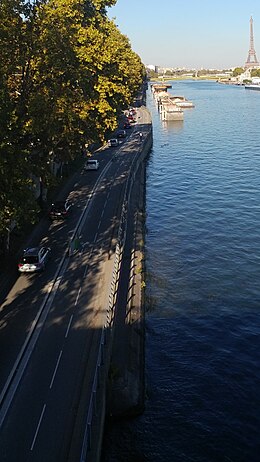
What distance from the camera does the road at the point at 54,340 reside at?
17875 millimetres

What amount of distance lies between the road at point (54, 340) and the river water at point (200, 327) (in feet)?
9.51

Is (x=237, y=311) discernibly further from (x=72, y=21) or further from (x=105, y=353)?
(x=72, y=21)

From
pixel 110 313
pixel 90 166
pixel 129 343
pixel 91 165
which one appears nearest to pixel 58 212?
pixel 110 313

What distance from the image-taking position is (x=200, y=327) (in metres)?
29.7

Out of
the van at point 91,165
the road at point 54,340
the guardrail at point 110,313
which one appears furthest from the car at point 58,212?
the van at point 91,165

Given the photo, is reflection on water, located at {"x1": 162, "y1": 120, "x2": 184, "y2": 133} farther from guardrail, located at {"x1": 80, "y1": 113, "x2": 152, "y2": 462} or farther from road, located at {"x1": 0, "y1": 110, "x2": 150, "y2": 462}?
road, located at {"x1": 0, "y1": 110, "x2": 150, "y2": 462}

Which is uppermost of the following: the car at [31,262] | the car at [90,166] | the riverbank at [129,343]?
the car at [90,166]

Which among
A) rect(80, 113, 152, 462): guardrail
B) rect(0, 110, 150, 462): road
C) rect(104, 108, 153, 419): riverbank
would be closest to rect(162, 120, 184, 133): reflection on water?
rect(80, 113, 152, 462): guardrail

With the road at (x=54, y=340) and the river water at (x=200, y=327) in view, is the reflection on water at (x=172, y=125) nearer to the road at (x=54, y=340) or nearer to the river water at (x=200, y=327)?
the river water at (x=200, y=327)

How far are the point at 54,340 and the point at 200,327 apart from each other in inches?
413

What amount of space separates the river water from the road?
2900 mm

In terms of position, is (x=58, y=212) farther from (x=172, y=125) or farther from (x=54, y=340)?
(x=172, y=125)

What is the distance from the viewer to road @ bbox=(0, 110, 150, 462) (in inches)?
704

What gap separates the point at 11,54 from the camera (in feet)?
107
